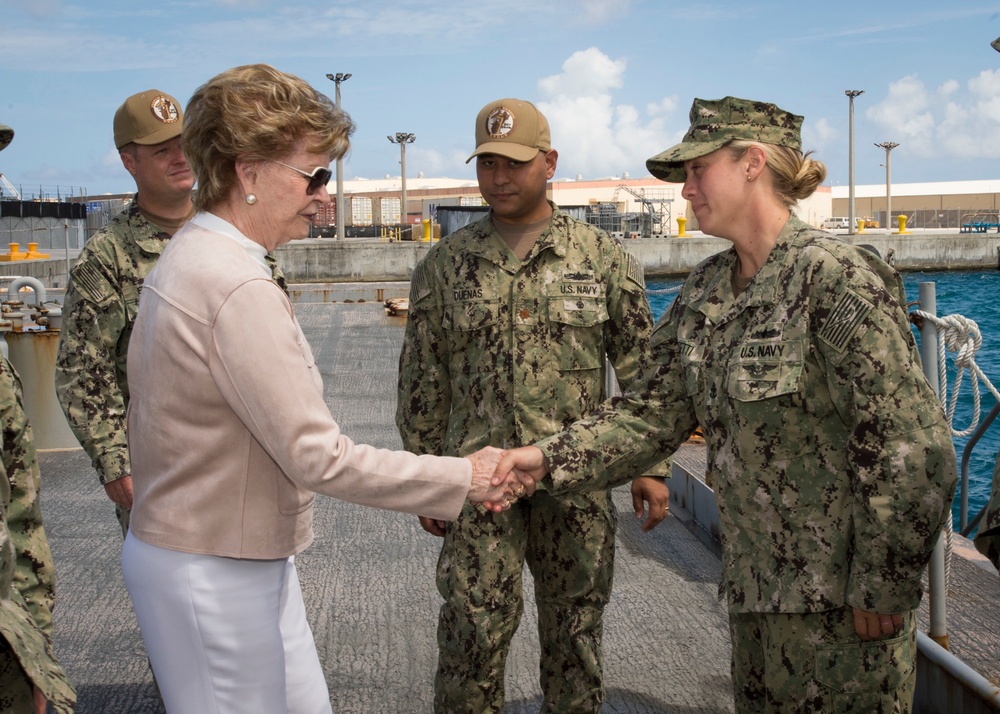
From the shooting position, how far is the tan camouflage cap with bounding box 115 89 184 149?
3.92 metres

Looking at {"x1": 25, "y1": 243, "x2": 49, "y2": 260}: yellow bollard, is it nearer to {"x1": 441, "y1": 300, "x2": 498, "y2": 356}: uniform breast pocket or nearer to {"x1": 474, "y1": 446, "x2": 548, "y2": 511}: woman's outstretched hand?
{"x1": 441, "y1": 300, "x2": 498, "y2": 356}: uniform breast pocket

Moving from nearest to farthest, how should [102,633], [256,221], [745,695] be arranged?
[256,221] < [745,695] < [102,633]

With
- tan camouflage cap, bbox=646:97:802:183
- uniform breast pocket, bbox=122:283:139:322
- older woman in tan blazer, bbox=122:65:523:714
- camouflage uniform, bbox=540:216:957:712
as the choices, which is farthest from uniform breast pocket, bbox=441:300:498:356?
older woman in tan blazer, bbox=122:65:523:714

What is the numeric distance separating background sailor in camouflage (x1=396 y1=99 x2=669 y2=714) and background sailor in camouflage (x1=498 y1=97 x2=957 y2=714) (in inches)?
24.0

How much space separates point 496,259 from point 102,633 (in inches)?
95.4

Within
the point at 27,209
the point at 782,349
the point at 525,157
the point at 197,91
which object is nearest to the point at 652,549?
the point at 525,157

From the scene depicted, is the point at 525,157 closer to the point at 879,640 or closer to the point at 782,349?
the point at 782,349

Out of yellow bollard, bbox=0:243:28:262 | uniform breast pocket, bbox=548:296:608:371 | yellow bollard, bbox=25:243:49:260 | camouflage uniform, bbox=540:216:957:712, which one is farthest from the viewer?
yellow bollard, bbox=25:243:49:260

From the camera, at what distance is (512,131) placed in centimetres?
388

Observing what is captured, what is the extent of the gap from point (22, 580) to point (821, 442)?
2143 millimetres

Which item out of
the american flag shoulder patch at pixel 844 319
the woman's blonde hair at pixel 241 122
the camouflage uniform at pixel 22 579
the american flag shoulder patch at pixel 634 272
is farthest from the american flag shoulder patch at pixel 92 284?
the american flag shoulder patch at pixel 844 319

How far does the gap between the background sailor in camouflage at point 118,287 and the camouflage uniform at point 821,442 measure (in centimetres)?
210

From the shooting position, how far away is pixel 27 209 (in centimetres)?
4334

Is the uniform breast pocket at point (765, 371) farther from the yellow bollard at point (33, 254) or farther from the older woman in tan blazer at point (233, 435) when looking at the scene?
the yellow bollard at point (33, 254)
